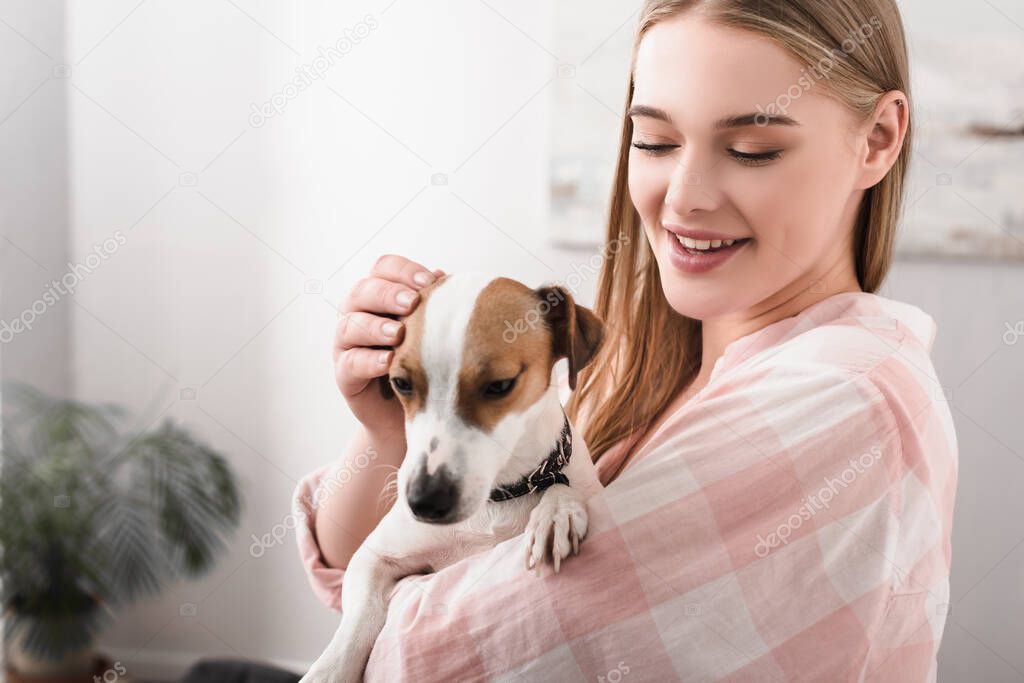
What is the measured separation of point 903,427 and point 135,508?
6.41 ft

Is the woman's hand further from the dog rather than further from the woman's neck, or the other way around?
the woman's neck

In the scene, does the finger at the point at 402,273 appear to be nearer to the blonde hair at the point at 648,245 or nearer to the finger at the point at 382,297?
the finger at the point at 382,297

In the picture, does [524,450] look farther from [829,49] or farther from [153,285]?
[153,285]

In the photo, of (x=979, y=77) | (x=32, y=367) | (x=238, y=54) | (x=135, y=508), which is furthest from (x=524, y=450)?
(x=32, y=367)

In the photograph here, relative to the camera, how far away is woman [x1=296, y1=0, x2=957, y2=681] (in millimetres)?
551

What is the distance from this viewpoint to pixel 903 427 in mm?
580

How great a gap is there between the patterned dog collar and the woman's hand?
141 millimetres

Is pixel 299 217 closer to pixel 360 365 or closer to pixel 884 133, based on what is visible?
pixel 360 365

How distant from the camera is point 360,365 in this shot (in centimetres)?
66

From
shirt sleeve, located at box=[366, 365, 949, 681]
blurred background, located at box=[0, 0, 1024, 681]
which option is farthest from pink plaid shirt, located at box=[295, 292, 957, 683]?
blurred background, located at box=[0, 0, 1024, 681]

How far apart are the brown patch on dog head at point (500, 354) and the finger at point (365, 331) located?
0.06 m

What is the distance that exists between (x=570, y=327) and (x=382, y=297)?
16 centimetres

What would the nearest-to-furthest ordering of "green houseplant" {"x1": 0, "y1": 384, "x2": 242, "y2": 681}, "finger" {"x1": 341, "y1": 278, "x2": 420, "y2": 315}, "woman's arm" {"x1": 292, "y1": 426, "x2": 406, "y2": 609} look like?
"finger" {"x1": 341, "y1": 278, "x2": 420, "y2": 315} → "woman's arm" {"x1": 292, "y1": 426, "x2": 406, "y2": 609} → "green houseplant" {"x1": 0, "y1": 384, "x2": 242, "y2": 681}

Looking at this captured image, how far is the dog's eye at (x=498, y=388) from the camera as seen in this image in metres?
0.64
